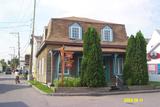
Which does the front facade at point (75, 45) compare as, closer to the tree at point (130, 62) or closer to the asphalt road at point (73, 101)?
the tree at point (130, 62)

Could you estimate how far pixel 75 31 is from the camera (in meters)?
26.9

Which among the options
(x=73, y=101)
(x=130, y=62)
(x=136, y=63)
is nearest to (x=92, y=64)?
(x=130, y=62)

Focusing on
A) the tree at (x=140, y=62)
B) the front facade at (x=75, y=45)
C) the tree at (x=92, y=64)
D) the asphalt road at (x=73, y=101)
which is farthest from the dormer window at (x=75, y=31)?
the asphalt road at (x=73, y=101)

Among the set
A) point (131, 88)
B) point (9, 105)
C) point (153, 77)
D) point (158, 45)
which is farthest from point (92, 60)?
point (158, 45)

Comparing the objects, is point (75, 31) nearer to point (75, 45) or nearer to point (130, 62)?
point (75, 45)

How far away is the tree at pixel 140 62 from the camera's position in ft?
66.2

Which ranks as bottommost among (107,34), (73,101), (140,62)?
(73,101)

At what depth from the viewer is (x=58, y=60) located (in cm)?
2459

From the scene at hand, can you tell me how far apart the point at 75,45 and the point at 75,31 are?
5.85 ft

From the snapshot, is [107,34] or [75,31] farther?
[107,34]

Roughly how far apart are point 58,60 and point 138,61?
784 centimetres

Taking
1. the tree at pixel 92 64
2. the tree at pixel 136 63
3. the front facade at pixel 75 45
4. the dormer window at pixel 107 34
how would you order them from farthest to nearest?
the dormer window at pixel 107 34 < the front facade at pixel 75 45 < the tree at pixel 136 63 < the tree at pixel 92 64

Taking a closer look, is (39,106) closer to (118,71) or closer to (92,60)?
(92,60)

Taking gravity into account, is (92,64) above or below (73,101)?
above
